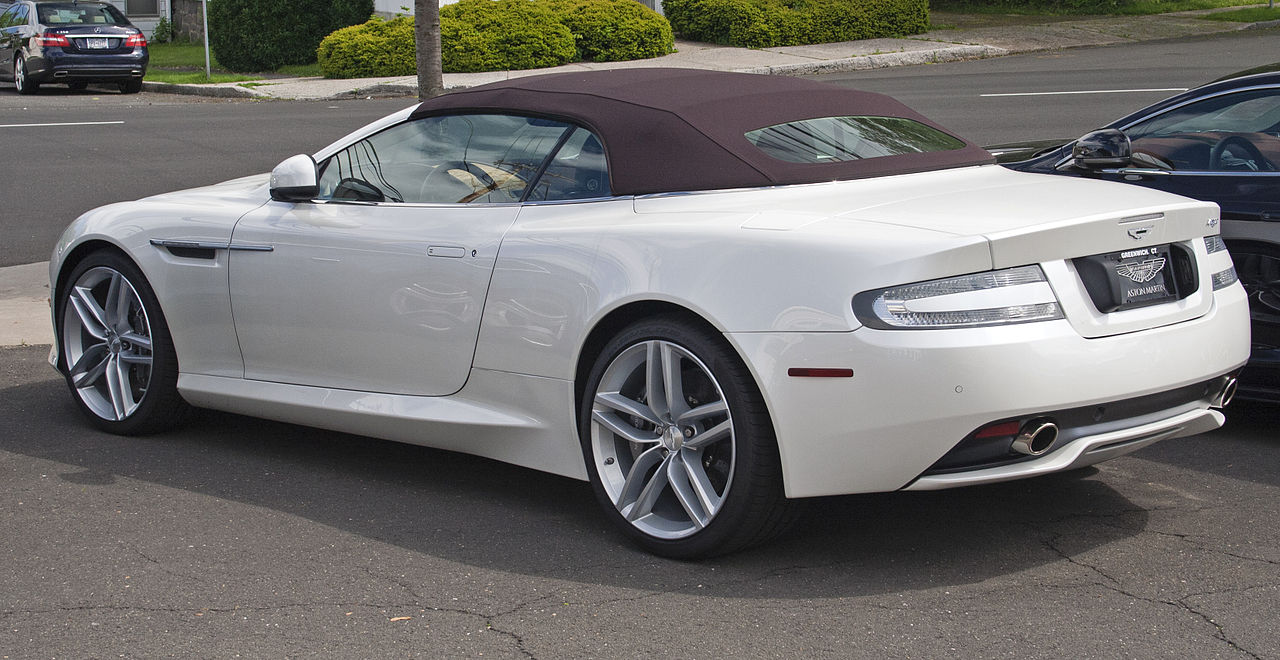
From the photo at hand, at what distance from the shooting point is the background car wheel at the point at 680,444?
3.93 meters

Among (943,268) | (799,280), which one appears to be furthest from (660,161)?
(943,268)

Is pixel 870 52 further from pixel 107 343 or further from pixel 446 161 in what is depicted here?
pixel 446 161

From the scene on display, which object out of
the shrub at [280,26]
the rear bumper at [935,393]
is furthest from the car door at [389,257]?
the shrub at [280,26]

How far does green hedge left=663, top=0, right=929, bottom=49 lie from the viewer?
2425 centimetres

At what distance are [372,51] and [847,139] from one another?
62.3 ft

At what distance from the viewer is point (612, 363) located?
166 inches

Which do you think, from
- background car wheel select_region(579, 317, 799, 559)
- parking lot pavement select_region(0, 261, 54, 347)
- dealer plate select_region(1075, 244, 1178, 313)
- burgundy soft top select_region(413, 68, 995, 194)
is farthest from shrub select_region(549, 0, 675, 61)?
dealer plate select_region(1075, 244, 1178, 313)

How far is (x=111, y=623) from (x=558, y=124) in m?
2.08

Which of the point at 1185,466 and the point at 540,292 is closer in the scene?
the point at 540,292

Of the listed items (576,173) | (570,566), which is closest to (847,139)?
(576,173)

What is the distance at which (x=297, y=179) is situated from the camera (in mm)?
5074

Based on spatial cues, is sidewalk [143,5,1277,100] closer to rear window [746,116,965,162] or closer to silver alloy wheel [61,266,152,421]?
silver alloy wheel [61,266,152,421]

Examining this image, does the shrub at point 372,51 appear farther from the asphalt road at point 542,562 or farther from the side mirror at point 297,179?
the side mirror at point 297,179

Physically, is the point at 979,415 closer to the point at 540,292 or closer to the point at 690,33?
the point at 540,292
